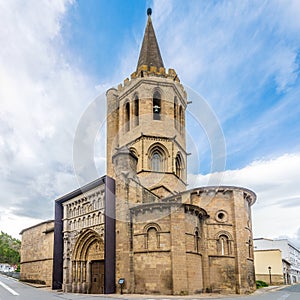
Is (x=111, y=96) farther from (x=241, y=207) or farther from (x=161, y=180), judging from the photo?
(x=241, y=207)

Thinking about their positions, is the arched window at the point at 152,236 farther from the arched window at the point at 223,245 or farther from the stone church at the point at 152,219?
the arched window at the point at 223,245

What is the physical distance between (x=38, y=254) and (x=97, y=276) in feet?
47.2

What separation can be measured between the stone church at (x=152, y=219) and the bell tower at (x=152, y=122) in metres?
0.11

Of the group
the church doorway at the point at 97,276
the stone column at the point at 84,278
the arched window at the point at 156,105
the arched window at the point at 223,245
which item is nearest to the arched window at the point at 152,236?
the arched window at the point at 223,245

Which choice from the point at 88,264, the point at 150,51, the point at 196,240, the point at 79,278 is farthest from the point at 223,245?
the point at 150,51

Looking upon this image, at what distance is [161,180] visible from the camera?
112 feet

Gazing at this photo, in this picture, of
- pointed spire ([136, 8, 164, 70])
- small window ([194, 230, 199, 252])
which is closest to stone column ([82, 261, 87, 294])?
small window ([194, 230, 199, 252])

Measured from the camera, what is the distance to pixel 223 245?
28.1m

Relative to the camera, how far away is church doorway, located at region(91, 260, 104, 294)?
→ 29391mm

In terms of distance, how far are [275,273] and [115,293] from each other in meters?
36.0

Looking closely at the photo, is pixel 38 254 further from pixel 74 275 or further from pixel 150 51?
pixel 150 51

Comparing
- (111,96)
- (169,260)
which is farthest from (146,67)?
(169,260)

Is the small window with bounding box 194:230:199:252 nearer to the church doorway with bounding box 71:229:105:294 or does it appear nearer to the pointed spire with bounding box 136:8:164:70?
the church doorway with bounding box 71:229:105:294

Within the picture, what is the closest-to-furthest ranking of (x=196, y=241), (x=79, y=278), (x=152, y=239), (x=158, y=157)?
(x=152, y=239) < (x=196, y=241) < (x=79, y=278) < (x=158, y=157)
